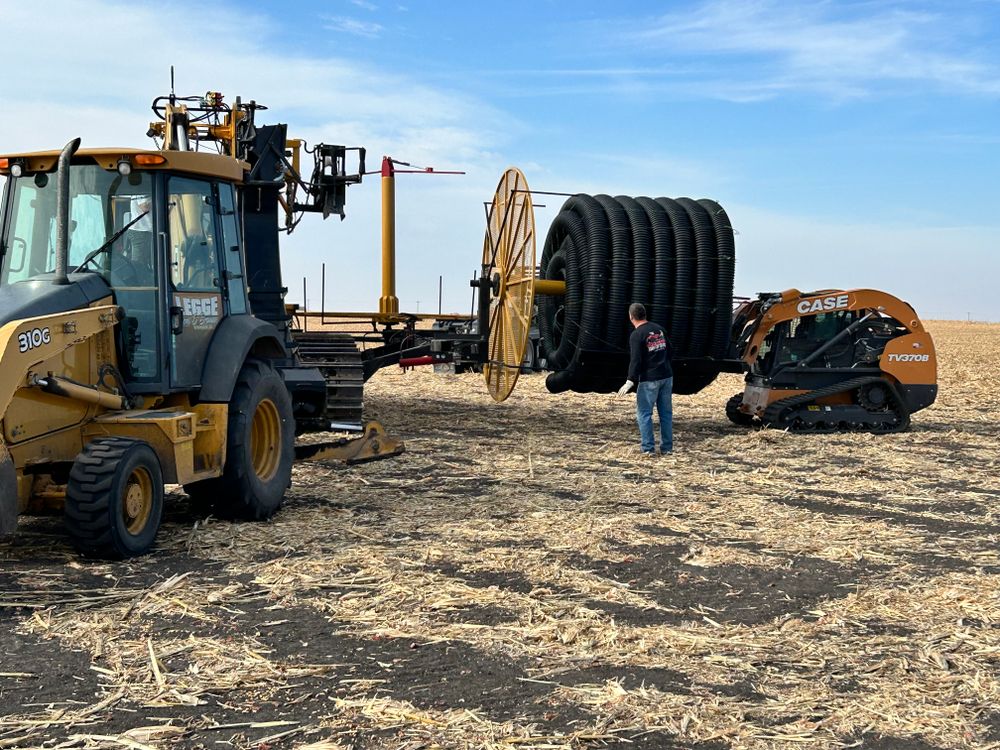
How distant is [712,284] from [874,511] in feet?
15.8

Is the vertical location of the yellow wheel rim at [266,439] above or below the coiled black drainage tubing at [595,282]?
below

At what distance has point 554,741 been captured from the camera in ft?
13.9

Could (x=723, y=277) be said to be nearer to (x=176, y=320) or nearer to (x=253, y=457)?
(x=253, y=457)

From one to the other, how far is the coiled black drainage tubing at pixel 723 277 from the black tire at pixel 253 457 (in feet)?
21.3

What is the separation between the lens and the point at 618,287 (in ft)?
43.8

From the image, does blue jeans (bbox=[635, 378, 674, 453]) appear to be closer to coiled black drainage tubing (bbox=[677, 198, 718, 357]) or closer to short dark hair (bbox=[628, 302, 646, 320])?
short dark hair (bbox=[628, 302, 646, 320])

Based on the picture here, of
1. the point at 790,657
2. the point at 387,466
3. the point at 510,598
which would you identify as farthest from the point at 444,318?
the point at 790,657

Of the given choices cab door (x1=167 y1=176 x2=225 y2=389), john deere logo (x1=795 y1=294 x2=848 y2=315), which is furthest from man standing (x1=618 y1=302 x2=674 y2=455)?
cab door (x1=167 y1=176 x2=225 y2=389)

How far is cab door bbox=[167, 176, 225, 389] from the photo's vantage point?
772 cm

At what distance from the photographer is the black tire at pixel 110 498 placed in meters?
6.61

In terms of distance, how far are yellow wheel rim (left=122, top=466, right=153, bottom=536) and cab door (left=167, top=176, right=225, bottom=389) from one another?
2.85ft

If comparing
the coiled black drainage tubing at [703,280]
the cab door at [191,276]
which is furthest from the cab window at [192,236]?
the coiled black drainage tubing at [703,280]

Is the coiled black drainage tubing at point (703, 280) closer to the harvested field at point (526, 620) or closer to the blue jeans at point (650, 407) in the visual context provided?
the blue jeans at point (650, 407)

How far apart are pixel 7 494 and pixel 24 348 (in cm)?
87
